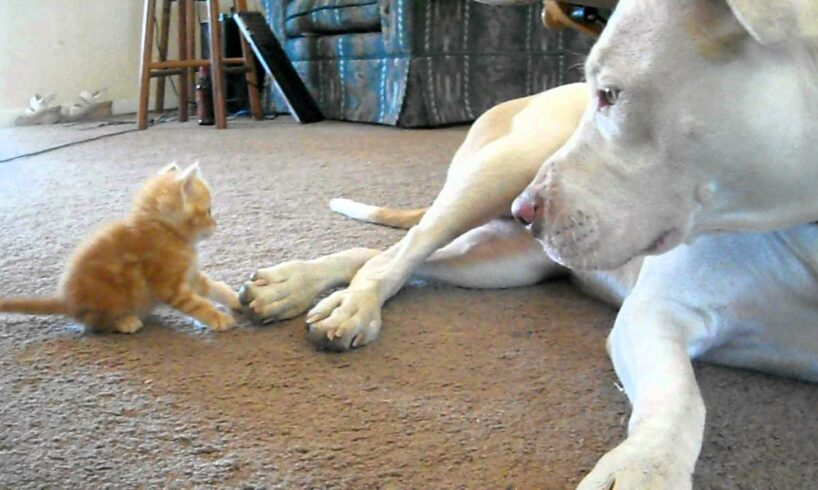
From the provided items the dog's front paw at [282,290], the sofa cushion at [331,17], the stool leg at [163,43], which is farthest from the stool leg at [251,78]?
the dog's front paw at [282,290]

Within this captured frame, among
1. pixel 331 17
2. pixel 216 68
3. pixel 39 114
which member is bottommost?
pixel 39 114

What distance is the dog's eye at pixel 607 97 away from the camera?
3.07 feet

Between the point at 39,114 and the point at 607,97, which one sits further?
the point at 39,114

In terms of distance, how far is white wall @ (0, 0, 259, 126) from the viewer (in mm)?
5195

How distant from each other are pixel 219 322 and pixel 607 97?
632 millimetres

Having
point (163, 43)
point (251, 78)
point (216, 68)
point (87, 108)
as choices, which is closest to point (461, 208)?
point (216, 68)

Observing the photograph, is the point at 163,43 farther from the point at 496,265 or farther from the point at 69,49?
the point at 496,265

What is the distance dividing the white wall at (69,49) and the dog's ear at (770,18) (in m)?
5.12

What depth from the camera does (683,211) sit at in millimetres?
934

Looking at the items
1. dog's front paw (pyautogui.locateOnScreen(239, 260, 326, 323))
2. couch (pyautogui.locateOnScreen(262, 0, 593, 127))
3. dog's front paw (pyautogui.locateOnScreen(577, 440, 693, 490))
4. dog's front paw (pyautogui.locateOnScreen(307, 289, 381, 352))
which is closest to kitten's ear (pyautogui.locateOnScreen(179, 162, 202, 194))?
dog's front paw (pyautogui.locateOnScreen(239, 260, 326, 323))

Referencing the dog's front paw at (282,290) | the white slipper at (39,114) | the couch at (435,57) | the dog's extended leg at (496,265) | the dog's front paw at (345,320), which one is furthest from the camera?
the white slipper at (39,114)

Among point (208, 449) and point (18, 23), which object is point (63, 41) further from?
point (208, 449)

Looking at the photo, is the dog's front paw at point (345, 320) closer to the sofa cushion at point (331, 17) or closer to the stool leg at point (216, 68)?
the sofa cushion at point (331, 17)

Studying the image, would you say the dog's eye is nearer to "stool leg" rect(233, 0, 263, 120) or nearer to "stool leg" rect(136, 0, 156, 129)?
"stool leg" rect(136, 0, 156, 129)
